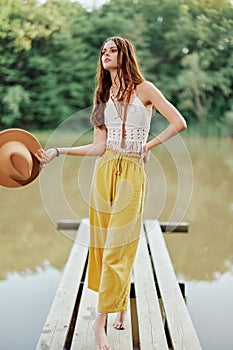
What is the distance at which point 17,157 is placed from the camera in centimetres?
190

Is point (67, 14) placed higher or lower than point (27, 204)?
higher

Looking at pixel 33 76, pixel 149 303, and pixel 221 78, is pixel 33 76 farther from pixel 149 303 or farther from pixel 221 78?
pixel 149 303

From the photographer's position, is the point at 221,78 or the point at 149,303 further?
the point at 221,78

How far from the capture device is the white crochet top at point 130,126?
6.43ft

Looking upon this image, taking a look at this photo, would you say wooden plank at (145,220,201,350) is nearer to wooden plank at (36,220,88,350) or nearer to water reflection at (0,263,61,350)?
wooden plank at (36,220,88,350)

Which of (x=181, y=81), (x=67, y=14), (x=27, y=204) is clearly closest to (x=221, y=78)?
(x=181, y=81)

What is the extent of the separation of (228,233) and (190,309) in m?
1.58

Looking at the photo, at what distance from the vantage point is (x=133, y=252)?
1988 millimetres

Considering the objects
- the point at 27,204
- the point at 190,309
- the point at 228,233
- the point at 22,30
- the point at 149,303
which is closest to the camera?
the point at 149,303

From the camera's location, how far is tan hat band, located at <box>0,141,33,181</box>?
1896mm

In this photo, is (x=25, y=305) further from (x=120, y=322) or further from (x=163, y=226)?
(x=163, y=226)

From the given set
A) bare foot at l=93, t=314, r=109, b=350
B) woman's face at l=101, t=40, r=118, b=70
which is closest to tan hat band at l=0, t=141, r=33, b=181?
woman's face at l=101, t=40, r=118, b=70

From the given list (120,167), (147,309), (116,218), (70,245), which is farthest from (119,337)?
(70,245)

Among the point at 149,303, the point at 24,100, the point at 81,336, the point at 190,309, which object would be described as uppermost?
the point at 24,100
